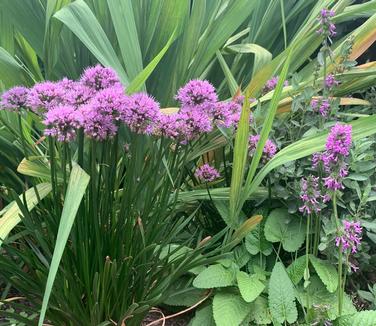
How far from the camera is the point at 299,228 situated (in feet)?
4.58

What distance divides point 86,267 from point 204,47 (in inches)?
34.6

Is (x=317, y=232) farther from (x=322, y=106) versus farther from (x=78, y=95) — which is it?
(x=78, y=95)

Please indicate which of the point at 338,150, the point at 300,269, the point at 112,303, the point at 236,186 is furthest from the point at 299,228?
the point at 112,303

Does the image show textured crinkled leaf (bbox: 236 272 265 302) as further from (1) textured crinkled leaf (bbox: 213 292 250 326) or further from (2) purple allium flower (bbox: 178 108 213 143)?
(2) purple allium flower (bbox: 178 108 213 143)

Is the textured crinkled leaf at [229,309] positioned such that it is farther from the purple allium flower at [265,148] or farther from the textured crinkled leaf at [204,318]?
the purple allium flower at [265,148]

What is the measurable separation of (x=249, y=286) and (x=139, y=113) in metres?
0.54

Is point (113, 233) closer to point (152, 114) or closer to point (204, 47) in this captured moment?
point (152, 114)

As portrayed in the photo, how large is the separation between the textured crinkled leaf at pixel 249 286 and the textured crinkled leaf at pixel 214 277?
0.02 m

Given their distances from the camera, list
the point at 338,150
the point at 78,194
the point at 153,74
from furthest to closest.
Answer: the point at 153,74, the point at 338,150, the point at 78,194

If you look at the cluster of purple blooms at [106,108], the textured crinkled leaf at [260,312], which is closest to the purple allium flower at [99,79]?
the cluster of purple blooms at [106,108]

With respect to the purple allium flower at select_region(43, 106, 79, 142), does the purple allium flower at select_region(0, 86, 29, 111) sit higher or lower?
higher

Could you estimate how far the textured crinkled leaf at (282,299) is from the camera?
1.19m

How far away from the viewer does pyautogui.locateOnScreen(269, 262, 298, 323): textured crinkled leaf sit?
3.89 ft

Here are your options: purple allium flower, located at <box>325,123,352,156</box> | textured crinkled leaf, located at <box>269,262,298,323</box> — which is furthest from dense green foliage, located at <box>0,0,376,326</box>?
purple allium flower, located at <box>325,123,352,156</box>
